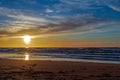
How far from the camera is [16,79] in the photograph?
45.8 ft

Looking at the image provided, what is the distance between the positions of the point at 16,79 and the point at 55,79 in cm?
247

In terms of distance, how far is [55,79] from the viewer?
1449cm

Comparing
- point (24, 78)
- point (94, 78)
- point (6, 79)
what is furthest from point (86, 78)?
point (6, 79)

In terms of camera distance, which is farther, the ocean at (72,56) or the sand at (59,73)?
the ocean at (72,56)

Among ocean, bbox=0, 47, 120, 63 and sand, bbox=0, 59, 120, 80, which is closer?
sand, bbox=0, 59, 120, 80

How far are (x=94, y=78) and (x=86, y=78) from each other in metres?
0.55

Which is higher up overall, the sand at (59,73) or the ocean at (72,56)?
the ocean at (72,56)

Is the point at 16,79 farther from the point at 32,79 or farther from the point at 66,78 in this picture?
the point at 66,78

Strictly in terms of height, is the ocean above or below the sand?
above

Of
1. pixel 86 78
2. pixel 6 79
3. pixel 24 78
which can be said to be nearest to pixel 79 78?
pixel 86 78

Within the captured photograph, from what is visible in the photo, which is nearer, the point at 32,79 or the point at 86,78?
the point at 32,79

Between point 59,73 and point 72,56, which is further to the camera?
point 72,56

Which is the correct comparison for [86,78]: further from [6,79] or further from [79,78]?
[6,79]

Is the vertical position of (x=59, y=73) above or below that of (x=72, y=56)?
below
